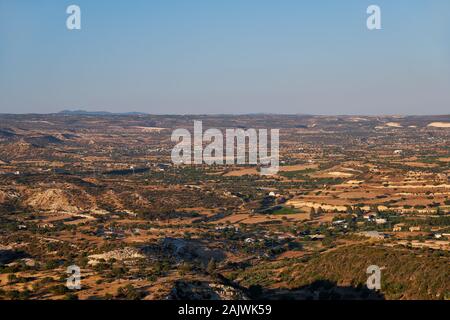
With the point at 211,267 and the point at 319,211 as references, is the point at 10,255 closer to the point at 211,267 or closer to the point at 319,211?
the point at 211,267

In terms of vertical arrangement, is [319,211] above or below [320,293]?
below

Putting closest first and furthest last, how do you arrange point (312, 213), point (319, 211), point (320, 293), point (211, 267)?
point (320, 293), point (211, 267), point (312, 213), point (319, 211)

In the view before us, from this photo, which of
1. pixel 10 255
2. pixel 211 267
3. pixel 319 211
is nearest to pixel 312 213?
pixel 319 211

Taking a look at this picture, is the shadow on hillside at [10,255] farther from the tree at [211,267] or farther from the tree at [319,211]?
the tree at [319,211]

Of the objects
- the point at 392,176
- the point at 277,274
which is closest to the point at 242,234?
the point at 277,274

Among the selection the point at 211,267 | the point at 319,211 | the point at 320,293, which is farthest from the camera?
the point at 319,211

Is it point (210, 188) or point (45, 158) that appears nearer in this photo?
point (210, 188)

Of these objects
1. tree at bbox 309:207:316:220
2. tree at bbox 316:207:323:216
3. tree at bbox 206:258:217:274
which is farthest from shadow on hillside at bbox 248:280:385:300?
tree at bbox 316:207:323:216
